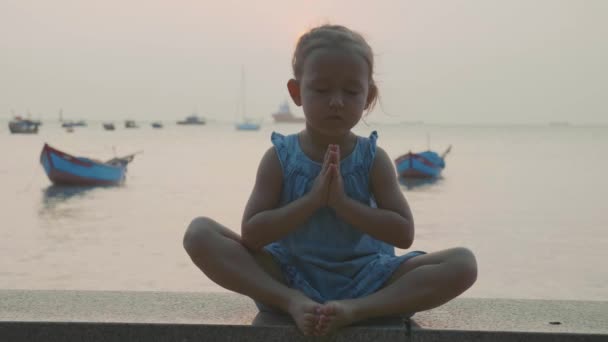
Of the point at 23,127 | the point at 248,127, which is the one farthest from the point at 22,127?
the point at 248,127

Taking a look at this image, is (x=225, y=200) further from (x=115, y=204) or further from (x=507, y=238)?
(x=507, y=238)

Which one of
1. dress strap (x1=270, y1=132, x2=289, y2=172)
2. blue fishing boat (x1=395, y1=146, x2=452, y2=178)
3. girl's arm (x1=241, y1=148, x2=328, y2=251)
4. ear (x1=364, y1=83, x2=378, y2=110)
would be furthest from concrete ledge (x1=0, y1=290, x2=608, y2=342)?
blue fishing boat (x1=395, y1=146, x2=452, y2=178)

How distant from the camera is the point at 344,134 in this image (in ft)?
8.54

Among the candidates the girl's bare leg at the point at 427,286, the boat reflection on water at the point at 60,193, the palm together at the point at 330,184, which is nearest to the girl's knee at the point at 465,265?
A: the girl's bare leg at the point at 427,286

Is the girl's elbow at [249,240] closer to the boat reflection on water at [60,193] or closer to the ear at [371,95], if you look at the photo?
the ear at [371,95]

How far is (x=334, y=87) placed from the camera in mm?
2424

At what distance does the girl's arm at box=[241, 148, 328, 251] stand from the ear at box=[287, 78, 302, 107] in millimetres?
224

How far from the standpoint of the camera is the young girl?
235cm

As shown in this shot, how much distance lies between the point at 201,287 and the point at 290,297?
592cm

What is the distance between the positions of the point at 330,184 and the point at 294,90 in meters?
0.51

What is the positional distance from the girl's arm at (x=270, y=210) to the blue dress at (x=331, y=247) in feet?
0.13

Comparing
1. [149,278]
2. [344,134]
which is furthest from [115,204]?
[344,134]

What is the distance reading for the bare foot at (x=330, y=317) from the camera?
2135mm

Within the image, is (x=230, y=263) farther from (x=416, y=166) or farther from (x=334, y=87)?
(x=416, y=166)
